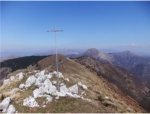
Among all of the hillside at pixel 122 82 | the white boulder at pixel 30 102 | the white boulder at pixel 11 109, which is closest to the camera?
the white boulder at pixel 11 109

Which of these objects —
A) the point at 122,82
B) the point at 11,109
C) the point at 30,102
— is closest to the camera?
the point at 11,109

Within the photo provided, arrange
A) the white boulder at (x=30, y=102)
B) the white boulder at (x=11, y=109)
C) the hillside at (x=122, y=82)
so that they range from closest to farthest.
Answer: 1. the white boulder at (x=11, y=109)
2. the white boulder at (x=30, y=102)
3. the hillside at (x=122, y=82)

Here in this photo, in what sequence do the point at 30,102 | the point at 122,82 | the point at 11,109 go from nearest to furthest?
the point at 11,109
the point at 30,102
the point at 122,82

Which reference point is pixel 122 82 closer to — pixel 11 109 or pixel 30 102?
pixel 30 102

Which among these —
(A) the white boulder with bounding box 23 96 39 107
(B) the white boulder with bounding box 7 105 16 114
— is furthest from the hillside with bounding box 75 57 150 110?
(B) the white boulder with bounding box 7 105 16 114

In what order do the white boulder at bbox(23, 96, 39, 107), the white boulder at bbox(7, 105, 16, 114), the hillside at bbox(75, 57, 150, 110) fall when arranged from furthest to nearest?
1. the hillside at bbox(75, 57, 150, 110)
2. the white boulder at bbox(23, 96, 39, 107)
3. the white boulder at bbox(7, 105, 16, 114)

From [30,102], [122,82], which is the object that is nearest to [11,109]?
[30,102]

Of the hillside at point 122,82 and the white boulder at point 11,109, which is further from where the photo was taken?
the hillside at point 122,82

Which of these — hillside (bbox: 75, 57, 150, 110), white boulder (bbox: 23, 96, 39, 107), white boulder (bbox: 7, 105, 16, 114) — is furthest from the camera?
hillside (bbox: 75, 57, 150, 110)

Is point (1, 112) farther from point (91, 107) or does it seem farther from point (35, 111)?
point (91, 107)

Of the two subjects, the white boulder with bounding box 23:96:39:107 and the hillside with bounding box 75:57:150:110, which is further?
the hillside with bounding box 75:57:150:110

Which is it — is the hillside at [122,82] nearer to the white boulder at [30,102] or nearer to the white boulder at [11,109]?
the white boulder at [30,102]

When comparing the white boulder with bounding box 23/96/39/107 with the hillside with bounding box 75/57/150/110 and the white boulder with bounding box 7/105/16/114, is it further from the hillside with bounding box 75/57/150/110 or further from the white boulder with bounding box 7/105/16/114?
the hillside with bounding box 75/57/150/110

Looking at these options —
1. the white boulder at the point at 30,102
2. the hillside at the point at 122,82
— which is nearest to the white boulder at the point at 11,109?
the white boulder at the point at 30,102
